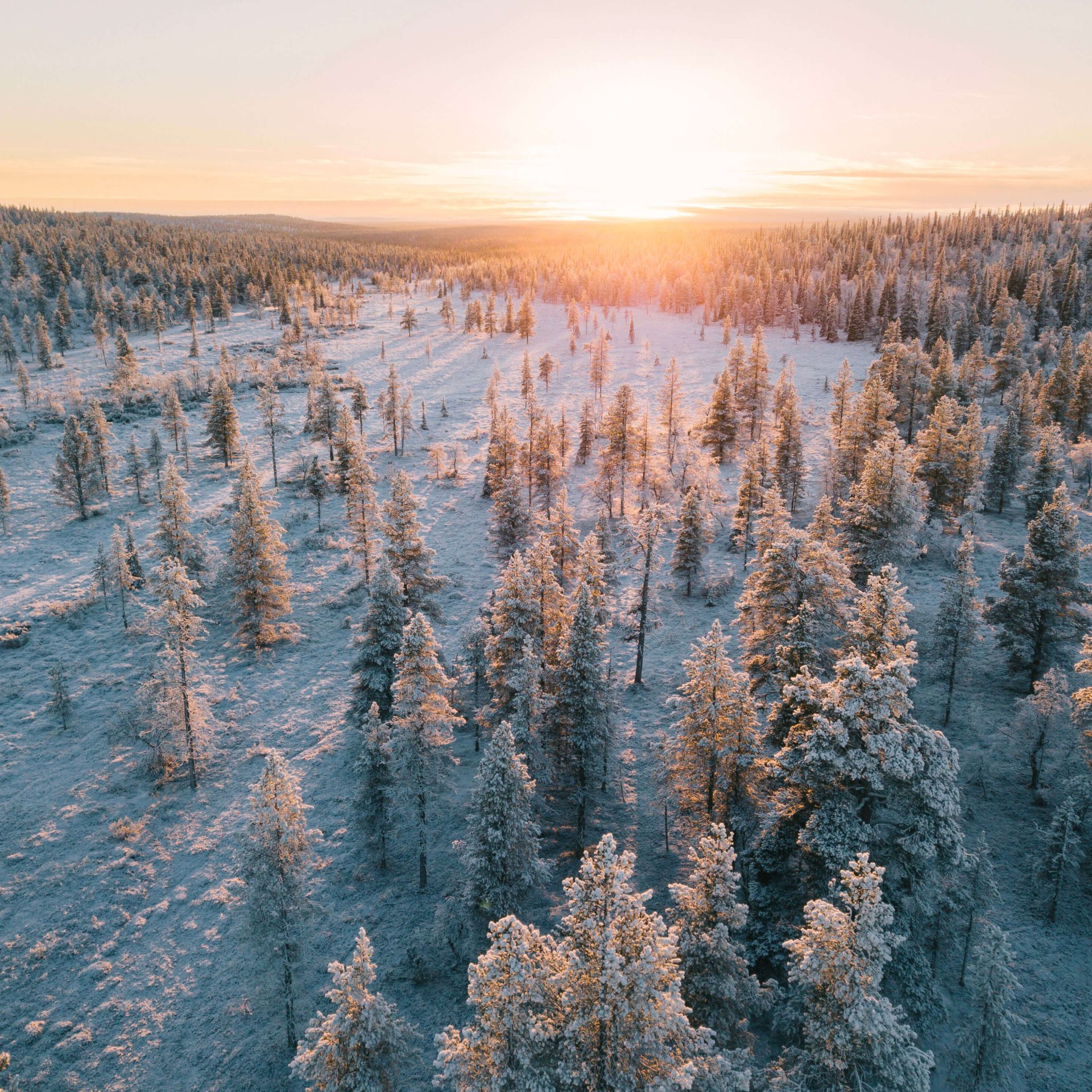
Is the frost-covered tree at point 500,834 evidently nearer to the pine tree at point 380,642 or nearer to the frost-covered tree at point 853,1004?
the frost-covered tree at point 853,1004

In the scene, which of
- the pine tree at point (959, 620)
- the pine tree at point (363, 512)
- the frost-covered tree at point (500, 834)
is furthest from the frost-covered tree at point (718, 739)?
the pine tree at point (363, 512)

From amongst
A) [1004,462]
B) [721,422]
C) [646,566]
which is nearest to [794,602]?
[646,566]

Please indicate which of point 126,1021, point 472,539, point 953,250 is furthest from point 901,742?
point 953,250

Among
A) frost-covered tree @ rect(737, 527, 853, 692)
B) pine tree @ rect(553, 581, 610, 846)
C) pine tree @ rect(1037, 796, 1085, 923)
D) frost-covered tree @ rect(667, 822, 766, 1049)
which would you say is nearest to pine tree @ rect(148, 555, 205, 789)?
pine tree @ rect(553, 581, 610, 846)

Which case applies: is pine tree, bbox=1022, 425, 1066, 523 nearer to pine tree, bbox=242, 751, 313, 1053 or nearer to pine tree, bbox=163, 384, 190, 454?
pine tree, bbox=242, 751, 313, 1053

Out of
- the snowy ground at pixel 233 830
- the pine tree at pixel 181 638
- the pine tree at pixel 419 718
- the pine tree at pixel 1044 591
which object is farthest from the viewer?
the pine tree at pixel 1044 591

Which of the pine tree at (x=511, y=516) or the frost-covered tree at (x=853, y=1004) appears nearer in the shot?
the frost-covered tree at (x=853, y=1004)

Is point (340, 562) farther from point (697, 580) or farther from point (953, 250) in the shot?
point (953, 250)
